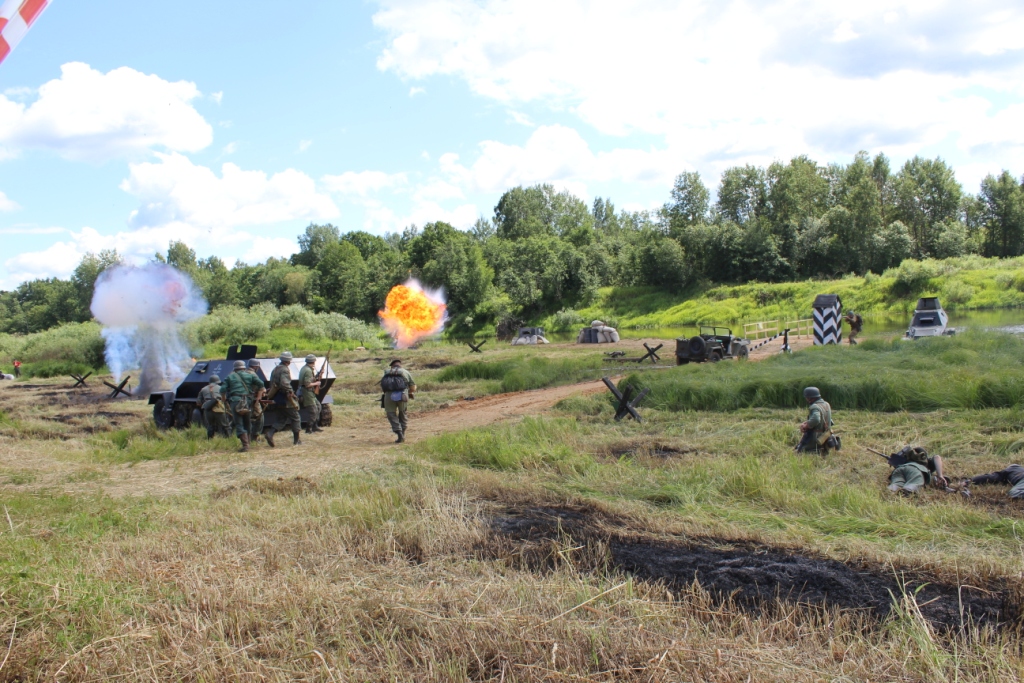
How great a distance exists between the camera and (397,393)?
12.7 meters

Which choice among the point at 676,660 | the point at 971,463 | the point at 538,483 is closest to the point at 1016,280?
the point at 971,463

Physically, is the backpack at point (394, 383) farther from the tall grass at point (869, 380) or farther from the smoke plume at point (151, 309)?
the smoke plume at point (151, 309)

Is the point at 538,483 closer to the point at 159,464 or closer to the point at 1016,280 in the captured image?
the point at 159,464

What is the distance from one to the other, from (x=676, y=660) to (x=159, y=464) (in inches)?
383

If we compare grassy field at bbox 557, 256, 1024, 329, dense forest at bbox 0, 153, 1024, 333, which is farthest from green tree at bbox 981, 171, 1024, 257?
grassy field at bbox 557, 256, 1024, 329

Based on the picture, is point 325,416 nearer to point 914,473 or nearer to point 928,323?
point 914,473

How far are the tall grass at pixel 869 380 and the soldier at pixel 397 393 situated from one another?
14.9 ft

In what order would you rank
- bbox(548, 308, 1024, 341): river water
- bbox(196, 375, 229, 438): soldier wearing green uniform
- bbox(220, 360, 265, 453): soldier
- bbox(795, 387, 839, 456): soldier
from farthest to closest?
bbox(548, 308, 1024, 341): river water < bbox(196, 375, 229, 438): soldier wearing green uniform < bbox(220, 360, 265, 453): soldier < bbox(795, 387, 839, 456): soldier

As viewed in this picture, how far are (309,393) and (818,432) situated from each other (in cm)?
906

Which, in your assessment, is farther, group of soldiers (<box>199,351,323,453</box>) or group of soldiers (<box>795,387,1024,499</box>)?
group of soldiers (<box>199,351,323,453</box>)

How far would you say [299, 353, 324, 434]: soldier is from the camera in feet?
45.9

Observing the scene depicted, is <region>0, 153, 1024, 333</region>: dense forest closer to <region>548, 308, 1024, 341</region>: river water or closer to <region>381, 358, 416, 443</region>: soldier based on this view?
<region>548, 308, 1024, 341</region>: river water

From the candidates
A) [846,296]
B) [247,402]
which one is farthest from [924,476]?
[846,296]

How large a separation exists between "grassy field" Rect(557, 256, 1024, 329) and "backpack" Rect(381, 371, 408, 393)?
40.5 meters
